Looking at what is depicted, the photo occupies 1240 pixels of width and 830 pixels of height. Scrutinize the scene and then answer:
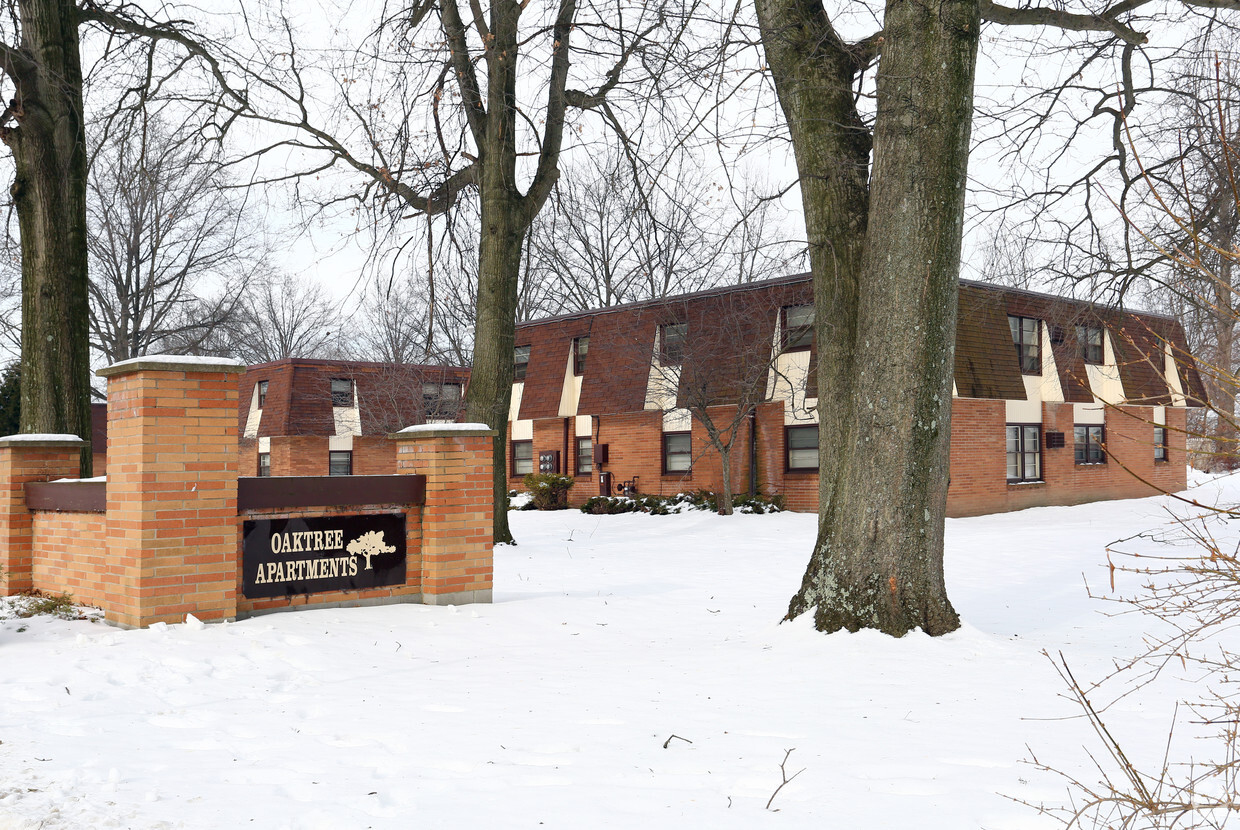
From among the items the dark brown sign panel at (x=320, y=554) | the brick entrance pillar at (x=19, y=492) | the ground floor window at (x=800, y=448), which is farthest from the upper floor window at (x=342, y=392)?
the dark brown sign panel at (x=320, y=554)

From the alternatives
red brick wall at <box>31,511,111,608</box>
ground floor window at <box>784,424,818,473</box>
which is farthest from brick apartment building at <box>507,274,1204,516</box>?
red brick wall at <box>31,511,111,608</box>

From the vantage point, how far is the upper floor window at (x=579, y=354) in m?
30.3

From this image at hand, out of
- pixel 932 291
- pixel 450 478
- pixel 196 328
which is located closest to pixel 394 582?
pixel 450 478

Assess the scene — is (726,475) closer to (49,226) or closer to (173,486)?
(49,226)

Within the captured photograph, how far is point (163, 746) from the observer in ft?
16.1

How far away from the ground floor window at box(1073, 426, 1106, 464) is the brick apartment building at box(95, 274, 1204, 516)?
6 centimetres

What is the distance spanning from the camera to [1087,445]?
28688 mm

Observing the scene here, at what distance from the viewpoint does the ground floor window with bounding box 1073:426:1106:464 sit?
2830 cm

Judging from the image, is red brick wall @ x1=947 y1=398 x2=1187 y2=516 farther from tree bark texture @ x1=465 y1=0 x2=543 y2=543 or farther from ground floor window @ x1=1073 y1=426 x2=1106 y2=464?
tree bark texture @ x1=465 y1=0 x2=543 y2=543

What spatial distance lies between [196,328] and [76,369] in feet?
96.7

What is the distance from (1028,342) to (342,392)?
2279 cm

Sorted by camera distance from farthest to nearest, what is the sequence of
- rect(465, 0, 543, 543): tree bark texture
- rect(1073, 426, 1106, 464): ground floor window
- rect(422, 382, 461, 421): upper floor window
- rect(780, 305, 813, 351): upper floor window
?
rect(422, 382, 461, 421): upper floor window
rect(1073, 426, 1106, 464): ground floor window
rect(780, 305, 813, 351): upper floor window
rect(465, 0, 543, 543): tree bark texture

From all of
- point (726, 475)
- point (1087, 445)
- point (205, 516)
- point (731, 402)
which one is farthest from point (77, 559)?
point (1087, 445)

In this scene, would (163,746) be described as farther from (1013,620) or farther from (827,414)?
(1013,620)
